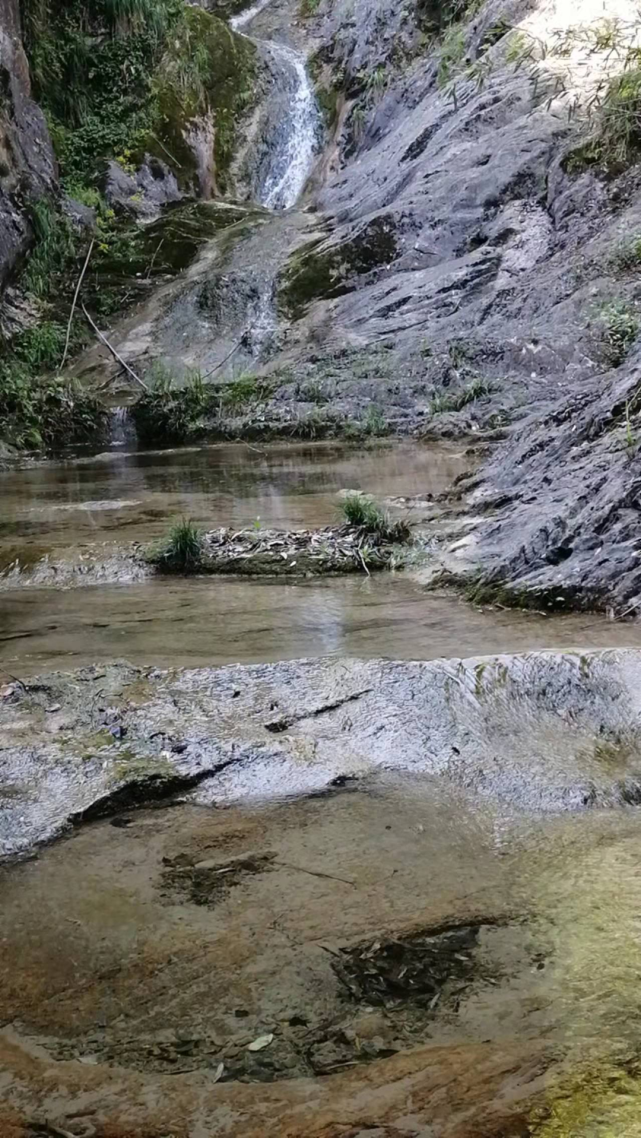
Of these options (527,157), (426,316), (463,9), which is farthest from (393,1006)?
(463,9)

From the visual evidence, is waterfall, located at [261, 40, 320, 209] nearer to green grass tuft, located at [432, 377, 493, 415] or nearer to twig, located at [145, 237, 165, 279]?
twig, located at [145, 237, 165, 279]

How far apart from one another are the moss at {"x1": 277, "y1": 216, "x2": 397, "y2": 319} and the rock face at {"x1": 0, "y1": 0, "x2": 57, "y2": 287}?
441cm

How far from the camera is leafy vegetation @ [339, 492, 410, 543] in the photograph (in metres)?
5.26

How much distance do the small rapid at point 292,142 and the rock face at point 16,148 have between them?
479 centimetres

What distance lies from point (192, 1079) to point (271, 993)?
250 millimetres

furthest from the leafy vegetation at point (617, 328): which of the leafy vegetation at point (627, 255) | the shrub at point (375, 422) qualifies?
the shrub at point (375, 422)

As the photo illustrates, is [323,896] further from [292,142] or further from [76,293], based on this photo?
[292,142]

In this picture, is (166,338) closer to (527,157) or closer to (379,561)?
(527,157)

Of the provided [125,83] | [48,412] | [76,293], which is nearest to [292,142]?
[125,83]

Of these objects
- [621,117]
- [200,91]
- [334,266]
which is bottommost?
[621,117]

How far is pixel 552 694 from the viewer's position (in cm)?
284

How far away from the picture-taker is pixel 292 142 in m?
18.6

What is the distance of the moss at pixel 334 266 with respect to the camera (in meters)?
13.3

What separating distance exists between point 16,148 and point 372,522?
40.8 feet
